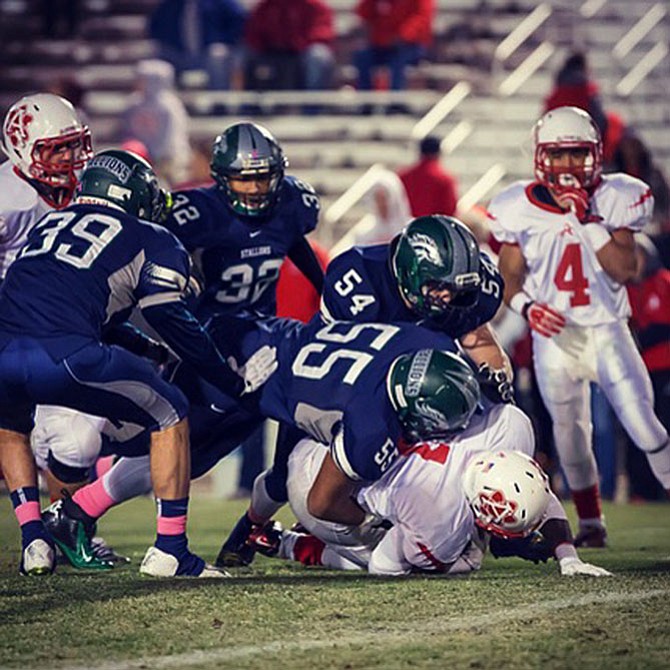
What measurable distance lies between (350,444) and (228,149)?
160cm

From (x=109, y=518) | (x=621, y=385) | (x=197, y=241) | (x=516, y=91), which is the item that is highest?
(x=516, y=91)

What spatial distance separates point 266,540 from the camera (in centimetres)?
680

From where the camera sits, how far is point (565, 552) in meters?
6.26

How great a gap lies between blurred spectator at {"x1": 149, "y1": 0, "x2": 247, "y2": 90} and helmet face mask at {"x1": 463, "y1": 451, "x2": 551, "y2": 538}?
28.4 ft

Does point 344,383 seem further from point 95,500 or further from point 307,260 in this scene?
point 307,260

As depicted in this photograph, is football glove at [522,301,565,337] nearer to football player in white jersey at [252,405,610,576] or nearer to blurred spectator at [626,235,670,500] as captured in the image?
football player in white jersey at [252,405,610,576]

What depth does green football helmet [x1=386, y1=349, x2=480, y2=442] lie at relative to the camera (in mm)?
5816

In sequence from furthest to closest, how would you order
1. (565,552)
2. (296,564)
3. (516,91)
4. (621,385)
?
(516,91), (621,385), (296,564), (565,552)

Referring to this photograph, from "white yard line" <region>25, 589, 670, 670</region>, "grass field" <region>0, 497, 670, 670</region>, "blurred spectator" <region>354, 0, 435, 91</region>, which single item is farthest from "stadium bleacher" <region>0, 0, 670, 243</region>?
"white yard line" <region>25, 589, 670, 670</region>

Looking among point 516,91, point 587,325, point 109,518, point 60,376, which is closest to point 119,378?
point 60,376

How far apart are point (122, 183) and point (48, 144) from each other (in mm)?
760

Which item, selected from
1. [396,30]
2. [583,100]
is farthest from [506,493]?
[396,30]

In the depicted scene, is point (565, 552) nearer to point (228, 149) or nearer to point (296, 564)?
point (296, 564)

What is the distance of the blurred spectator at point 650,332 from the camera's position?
9930 millimetres
